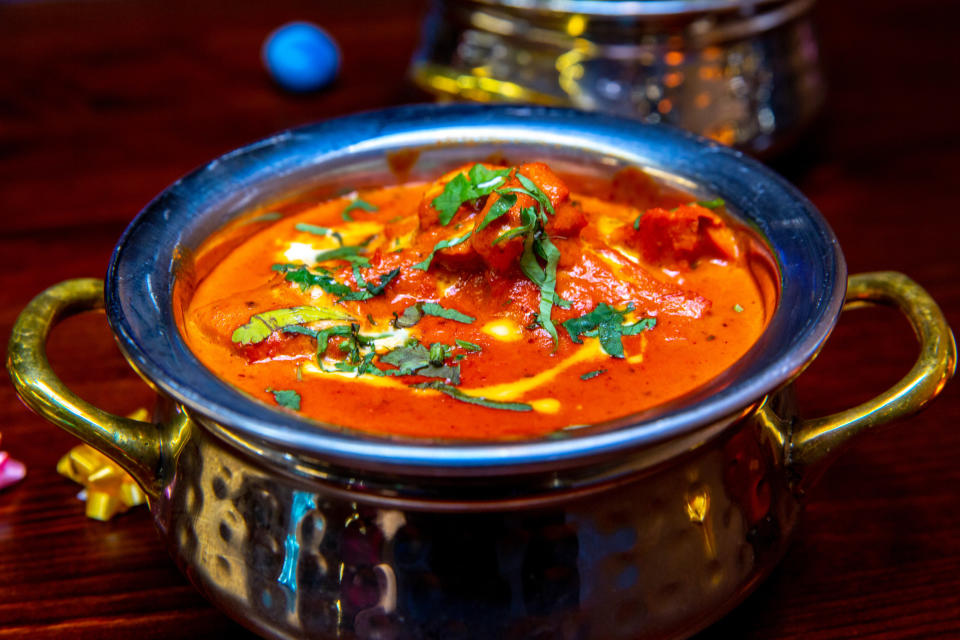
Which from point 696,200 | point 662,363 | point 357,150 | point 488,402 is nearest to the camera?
point 488,402

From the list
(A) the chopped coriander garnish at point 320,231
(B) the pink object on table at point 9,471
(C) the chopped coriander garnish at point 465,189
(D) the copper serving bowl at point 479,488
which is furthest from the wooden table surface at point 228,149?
(C) the chopped coriander garnish at point 465,189

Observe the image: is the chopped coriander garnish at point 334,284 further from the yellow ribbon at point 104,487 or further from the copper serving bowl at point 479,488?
the yellow ribbon at point 104,487

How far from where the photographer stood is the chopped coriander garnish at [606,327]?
1.41 metres

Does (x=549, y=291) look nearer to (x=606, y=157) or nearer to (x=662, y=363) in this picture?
(x=662, y=363)

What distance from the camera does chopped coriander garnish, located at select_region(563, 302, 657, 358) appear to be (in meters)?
1.41

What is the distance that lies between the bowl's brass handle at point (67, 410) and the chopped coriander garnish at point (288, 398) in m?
0.19

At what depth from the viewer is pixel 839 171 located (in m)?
2.69

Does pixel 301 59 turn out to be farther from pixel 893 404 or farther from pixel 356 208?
pixel 893 404

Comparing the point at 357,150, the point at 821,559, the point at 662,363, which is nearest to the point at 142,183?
the point at 357,150

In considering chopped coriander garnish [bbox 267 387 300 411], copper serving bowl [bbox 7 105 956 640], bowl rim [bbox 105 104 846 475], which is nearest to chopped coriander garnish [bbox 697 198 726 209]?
bowl rim [bbox 105 104 846 475]

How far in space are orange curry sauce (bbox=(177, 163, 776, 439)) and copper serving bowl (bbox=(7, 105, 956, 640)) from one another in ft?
0.38

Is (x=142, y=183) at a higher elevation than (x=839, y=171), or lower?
lower

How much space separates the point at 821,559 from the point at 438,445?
79 centimetres

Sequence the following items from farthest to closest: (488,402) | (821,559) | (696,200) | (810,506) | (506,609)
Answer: (696,200), (810,506), (821,559), (488,402), (506,609)
